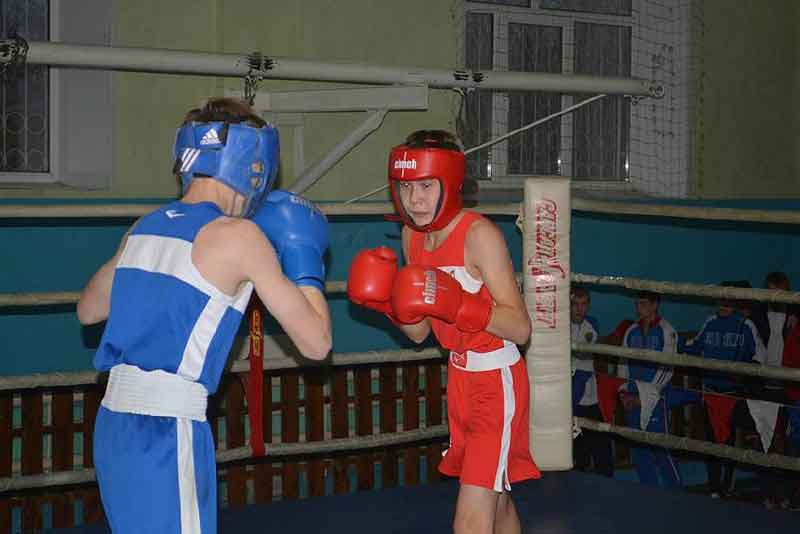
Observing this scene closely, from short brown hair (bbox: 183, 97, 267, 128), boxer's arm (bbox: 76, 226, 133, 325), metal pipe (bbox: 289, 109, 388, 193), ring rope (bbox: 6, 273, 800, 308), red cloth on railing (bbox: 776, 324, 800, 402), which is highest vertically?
metal pipe (bbox: 289, 109, 388, 193)

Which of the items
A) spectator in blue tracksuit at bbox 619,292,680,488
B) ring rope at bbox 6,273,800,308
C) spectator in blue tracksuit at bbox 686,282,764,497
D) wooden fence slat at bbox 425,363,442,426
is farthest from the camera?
spectator in blue tracksuit at bbox 686,282,764,497

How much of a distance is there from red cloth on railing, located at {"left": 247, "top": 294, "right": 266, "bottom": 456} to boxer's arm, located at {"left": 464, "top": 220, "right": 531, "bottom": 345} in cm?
61

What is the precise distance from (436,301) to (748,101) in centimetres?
549

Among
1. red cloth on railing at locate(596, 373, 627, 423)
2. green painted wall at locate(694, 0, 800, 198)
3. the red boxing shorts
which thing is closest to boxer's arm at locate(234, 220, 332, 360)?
the red boxing shorts

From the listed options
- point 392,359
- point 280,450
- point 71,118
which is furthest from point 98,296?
point 71,118

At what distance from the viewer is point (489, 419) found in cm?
280

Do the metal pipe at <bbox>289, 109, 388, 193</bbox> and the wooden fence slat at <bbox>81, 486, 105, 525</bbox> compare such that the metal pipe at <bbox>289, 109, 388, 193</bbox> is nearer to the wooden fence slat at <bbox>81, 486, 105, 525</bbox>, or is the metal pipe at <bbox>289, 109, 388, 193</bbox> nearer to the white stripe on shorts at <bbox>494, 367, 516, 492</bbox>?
the wooden fence slat at <bbox>81, 486, 105, 525</bbox>

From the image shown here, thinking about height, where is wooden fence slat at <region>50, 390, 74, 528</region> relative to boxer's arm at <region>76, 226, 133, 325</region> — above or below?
below

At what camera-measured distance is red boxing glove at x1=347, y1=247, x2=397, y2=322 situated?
2.80 meters

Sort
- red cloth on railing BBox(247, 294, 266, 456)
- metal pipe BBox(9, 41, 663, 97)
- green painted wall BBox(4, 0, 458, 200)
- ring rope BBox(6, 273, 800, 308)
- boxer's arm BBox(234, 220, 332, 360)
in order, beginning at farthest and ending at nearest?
green painted wall BBox(4, 0, 458, 200)
metal pipe BBox(9, 41, 663, 97)
ring rope BBox(6, 273, 800, 308)
red cloth on railing BBox(247, 294, 266, 456)
boxer's arm BBox(234, 220, 332, 360)

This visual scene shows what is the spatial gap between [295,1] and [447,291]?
333 cm

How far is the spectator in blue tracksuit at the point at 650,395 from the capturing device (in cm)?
547

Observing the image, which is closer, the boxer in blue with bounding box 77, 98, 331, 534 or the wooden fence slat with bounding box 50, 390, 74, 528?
the boxer in blue with bounding box 77, 98, 331, 534

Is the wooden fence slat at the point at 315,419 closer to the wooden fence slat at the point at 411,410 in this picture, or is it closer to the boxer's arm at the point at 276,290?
the wooden fence slat at the point at 411,410
